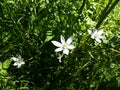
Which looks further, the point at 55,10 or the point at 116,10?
the point at 116,10

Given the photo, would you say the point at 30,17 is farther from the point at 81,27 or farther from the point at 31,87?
the point at 31,87

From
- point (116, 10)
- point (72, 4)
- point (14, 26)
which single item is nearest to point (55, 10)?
point (72, 4)

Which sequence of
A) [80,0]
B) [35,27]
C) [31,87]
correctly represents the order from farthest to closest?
[80,0], [35,27], [31,87]

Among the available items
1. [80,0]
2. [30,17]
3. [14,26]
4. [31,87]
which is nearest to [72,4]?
[80,0]

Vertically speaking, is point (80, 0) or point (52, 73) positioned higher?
point (80, 0)

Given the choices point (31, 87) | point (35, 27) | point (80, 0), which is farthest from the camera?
point (80, 0)

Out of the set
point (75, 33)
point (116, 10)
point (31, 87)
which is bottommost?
point (31, 87)
